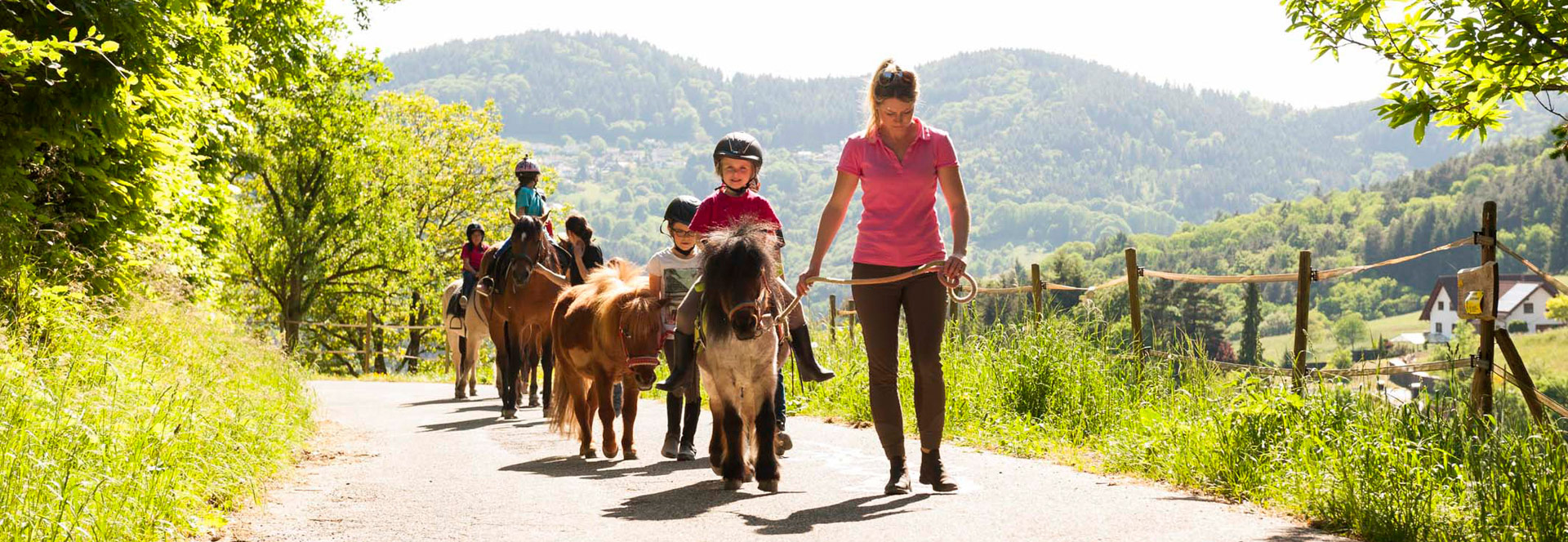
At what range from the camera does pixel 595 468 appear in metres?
8.98

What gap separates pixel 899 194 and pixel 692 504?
1.97 metres

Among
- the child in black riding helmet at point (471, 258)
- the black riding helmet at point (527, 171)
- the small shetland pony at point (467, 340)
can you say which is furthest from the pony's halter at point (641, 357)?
the child in black riding helmet at point (471, 258)

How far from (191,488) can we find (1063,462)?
5239 millimetres

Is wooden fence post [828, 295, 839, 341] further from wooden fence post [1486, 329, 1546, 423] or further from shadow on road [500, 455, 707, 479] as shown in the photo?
wooden fence post [1486, 329, 1546, 423]

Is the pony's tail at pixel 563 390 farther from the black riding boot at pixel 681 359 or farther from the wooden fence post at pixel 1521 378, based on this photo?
the wooden fence post at pixel 1521 378

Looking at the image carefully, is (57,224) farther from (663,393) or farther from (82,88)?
(663,393)

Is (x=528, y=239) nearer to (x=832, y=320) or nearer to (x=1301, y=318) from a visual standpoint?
(x=832, y=320)

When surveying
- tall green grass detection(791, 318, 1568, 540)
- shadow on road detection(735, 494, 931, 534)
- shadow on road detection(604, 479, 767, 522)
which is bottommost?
shadow on road detection(604, 479, 767, 522)

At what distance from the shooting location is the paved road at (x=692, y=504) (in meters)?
5.98

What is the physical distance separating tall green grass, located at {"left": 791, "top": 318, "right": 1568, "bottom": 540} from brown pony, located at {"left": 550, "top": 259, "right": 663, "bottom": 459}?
105 inches

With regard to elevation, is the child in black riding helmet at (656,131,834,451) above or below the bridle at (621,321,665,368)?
above

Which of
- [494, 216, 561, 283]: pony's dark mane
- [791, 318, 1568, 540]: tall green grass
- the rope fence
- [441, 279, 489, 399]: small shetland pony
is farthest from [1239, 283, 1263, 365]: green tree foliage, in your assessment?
[441, 279, 489, 399]: small shetland pony

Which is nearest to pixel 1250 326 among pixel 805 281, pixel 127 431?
pixel 805 281

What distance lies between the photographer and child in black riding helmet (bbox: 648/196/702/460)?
894 cm
